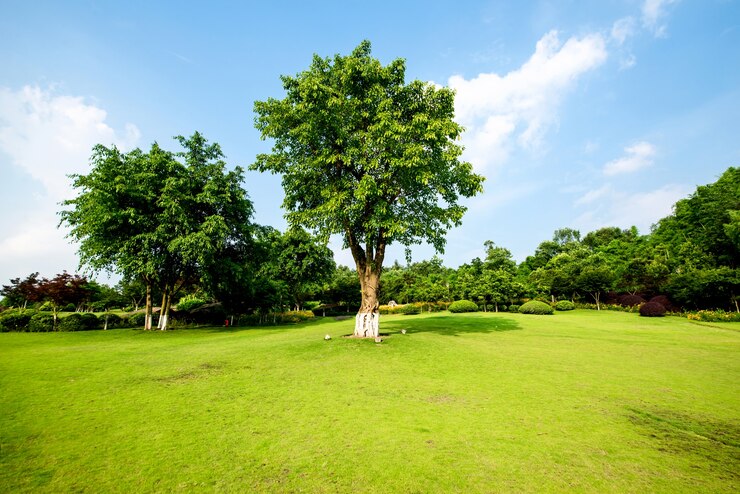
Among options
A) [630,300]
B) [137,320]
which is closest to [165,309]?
[137,320]

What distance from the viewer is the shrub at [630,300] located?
3572 cm

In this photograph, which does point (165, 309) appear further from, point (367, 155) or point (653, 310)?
point (653, 310)

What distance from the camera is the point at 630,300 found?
3644 cm

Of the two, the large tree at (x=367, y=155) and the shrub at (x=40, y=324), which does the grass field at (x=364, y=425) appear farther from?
the shrub at (x=40, y=324)

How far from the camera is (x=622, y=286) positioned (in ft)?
133

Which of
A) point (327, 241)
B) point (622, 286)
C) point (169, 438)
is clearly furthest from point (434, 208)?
point (622, 286)

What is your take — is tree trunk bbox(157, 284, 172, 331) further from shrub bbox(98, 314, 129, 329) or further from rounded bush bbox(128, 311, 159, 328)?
shrub bbox(98, 314, 129, 329)

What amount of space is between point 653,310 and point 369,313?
2874 centimetres

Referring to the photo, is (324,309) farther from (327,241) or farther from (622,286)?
(622,286)

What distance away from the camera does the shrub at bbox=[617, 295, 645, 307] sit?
3572 cm

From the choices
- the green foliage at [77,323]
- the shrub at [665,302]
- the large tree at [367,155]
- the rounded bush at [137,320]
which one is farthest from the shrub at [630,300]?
the green foliage at [77,323]

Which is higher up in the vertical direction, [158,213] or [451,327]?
[158,213]

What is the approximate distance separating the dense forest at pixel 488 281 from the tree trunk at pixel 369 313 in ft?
10.4

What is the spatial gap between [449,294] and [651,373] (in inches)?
1506
